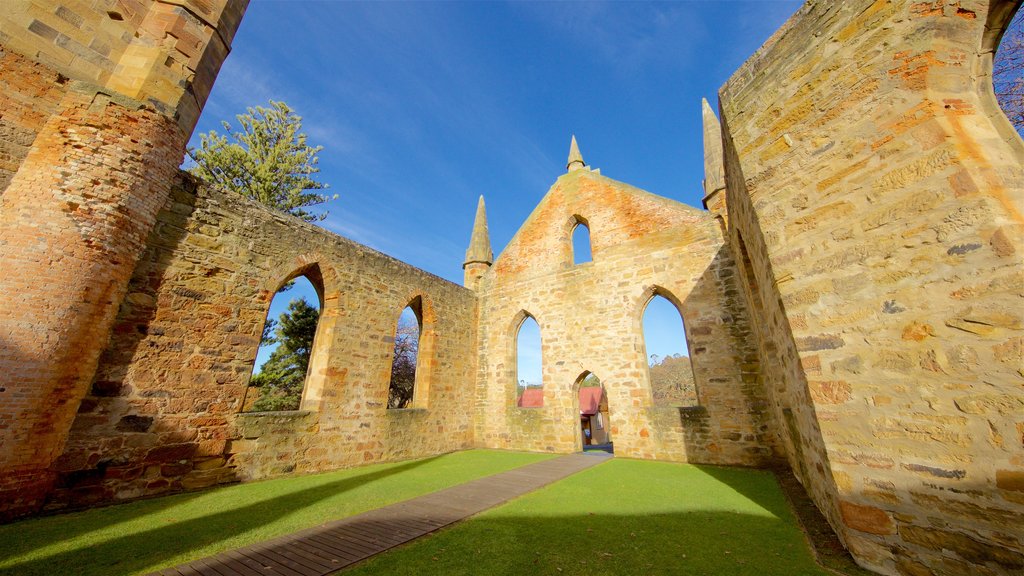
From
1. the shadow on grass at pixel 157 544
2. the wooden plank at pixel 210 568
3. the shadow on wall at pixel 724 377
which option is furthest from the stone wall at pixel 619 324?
the wooden plank at pixel 210 568

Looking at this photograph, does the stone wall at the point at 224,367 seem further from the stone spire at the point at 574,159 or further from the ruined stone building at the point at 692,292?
the stone spire at the point at 574,159

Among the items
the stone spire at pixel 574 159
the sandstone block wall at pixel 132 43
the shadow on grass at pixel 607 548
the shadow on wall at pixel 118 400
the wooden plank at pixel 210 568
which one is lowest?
the shadow on grass at pixel 607 548

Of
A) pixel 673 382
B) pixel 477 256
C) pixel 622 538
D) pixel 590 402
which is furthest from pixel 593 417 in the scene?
pixel 622 538

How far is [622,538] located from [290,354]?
49.2 ft

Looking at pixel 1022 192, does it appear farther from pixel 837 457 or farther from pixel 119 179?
pixel 119 179

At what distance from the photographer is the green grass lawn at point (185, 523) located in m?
2.82

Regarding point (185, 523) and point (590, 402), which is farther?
point (590, 402)

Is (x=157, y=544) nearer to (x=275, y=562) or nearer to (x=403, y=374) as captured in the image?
(x=275, y=562)

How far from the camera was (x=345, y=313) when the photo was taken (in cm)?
793

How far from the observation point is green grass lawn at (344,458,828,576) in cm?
279

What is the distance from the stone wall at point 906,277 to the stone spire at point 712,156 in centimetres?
617

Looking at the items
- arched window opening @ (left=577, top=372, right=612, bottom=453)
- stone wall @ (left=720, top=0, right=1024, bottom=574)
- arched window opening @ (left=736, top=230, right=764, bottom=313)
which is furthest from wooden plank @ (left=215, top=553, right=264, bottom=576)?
arched window opening @ (left=577, top=372, right=612, bottom=453)

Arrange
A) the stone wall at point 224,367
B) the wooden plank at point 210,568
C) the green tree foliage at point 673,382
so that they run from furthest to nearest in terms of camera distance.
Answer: the green tree foliage at point 673,382, the stone wall at point 224,367, the wooden plank at point 210,568

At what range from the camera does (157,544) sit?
3178 millimetres
